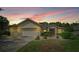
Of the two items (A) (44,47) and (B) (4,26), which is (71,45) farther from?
(B) (4,26)

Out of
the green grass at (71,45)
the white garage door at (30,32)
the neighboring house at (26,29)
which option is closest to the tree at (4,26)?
the neighboring house at (26,29)

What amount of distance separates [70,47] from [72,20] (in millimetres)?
340

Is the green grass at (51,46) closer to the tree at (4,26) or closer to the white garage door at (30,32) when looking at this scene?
the white garage door at (30,32)

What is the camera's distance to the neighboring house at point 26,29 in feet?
8.27

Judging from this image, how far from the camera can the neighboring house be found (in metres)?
2.52

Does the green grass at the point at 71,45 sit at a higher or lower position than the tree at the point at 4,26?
lower

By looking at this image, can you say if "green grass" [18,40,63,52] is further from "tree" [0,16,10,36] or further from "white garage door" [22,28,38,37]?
"tree" [0,16,10,36]

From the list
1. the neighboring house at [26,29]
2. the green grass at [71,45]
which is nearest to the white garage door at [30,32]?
the neighboring house at [26,29]

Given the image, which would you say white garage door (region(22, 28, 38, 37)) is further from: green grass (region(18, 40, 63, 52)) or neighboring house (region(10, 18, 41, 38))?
green grass (region(18, 40, 63, 52))

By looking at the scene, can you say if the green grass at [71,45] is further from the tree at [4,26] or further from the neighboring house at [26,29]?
the tree at [4,26]

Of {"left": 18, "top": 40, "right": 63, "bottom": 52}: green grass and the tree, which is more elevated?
the tree

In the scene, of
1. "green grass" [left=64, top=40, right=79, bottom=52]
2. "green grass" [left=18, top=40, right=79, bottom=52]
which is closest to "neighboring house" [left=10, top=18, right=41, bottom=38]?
"green grass" [left=18, top=40, right=79, bottom=52]
